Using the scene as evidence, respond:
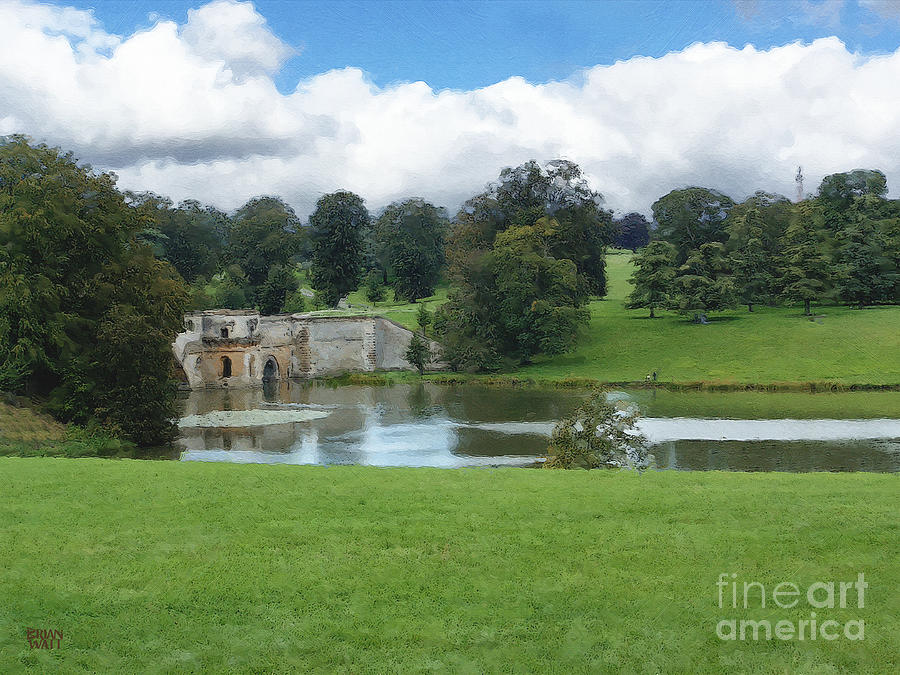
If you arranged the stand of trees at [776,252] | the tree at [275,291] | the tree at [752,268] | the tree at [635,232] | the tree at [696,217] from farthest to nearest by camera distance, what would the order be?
the tree at [635,232] → the tree at [275,291] → the tree at [696,217] → the tree at [752,268] → the stand of trees at [776,252]

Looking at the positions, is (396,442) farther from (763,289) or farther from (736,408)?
(763,289)

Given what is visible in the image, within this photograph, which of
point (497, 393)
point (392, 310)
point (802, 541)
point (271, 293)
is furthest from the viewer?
point (271, 293)

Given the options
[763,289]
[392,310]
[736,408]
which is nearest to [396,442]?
[736,408]

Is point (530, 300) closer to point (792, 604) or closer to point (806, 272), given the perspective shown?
point (806, 272)

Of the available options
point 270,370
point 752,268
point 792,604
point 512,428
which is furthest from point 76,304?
point 752,268

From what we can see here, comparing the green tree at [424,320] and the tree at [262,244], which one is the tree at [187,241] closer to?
the tree at [262,244]

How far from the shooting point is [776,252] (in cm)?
7794

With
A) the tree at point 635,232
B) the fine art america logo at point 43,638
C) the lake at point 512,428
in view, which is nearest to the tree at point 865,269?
the lake at point 512,428

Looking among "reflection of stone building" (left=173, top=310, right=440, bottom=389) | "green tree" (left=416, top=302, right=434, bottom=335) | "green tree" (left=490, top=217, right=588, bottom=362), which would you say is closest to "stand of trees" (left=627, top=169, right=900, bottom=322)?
"green tree" (left=490, top=217, right=588, bottom=362)

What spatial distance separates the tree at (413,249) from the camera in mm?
89188

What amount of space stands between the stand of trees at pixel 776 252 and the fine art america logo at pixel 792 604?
2322 inches

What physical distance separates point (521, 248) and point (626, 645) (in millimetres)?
55778

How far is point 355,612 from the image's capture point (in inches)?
356

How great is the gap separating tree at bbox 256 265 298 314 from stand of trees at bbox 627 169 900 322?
36.5 meters
